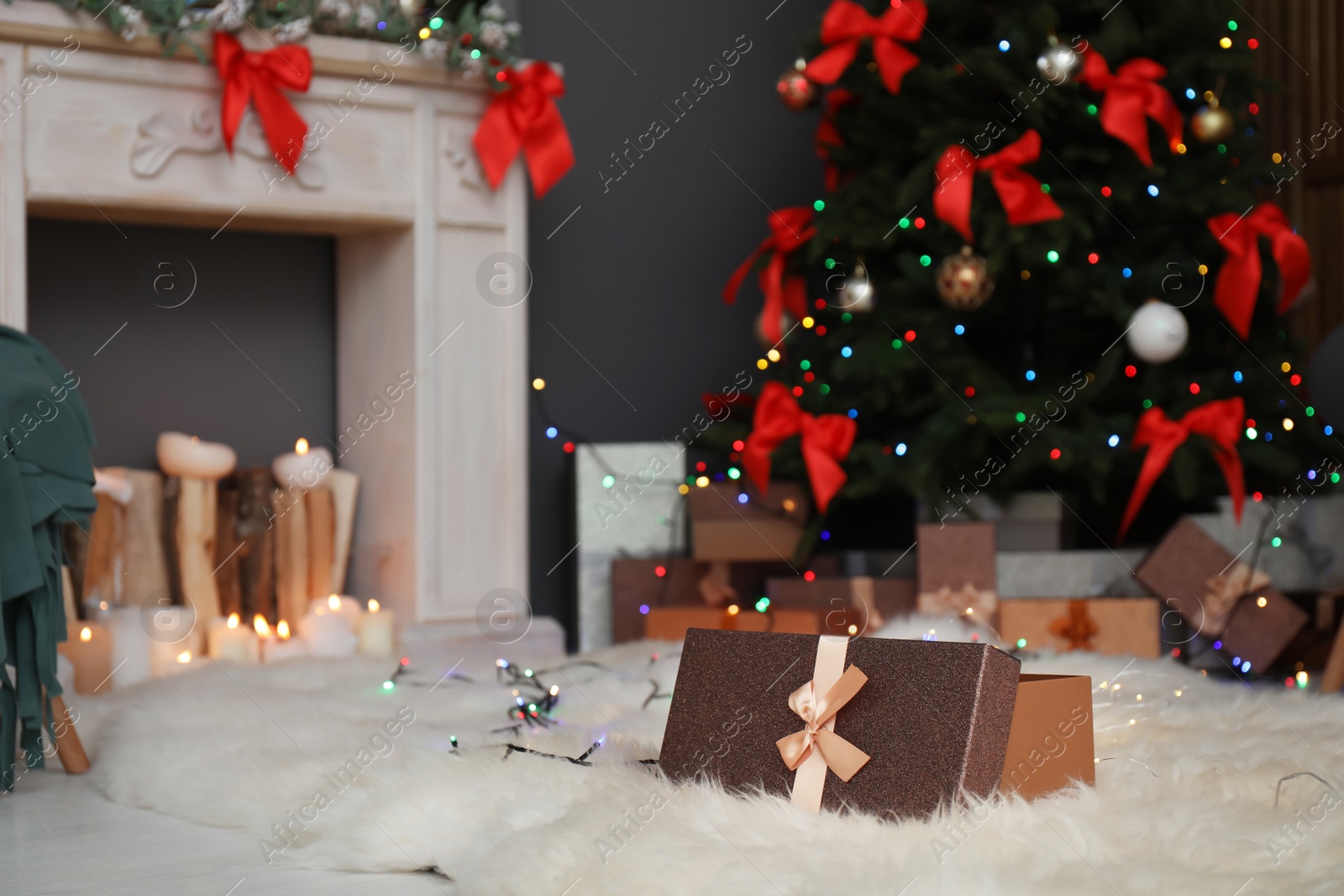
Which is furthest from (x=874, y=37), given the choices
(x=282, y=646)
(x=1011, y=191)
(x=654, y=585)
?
(x=282, y=646)

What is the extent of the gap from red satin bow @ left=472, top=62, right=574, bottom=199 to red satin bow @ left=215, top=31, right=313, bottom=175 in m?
0.41

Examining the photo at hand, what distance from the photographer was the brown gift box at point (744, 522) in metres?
2.83

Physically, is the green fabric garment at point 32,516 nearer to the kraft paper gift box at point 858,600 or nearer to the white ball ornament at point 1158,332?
the kraft paper gift box at point 858,600

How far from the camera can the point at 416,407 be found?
A: 9.33 feet

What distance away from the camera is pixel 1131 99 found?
254cm

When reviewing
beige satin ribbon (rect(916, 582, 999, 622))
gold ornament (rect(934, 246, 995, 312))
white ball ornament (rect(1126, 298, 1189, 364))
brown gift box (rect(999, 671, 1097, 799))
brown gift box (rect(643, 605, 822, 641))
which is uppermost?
gold ornament (rect(934, 246, 995, 312))

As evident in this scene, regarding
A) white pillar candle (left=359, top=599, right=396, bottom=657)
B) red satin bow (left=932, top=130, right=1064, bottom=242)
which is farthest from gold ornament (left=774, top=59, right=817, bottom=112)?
white pillar candle (left=359, top=599, right=396, bottom=657)

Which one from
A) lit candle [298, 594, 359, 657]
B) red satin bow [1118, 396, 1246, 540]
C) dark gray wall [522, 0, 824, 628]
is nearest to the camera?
red satin bow [1118, 396, 1246, 540]

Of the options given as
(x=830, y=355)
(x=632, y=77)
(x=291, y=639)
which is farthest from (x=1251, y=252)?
(x=291, y=639)

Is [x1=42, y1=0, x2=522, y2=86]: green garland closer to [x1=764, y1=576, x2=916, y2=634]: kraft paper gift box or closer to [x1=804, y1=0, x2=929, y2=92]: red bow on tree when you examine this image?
[x1=804, y1=0, x2=929, y2=92]: red bow on tree

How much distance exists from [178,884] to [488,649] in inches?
59.5

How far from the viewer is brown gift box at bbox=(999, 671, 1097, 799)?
1.26 metres

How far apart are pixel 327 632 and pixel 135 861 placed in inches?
55.8

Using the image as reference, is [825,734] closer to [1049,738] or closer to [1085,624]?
[1049,738]
